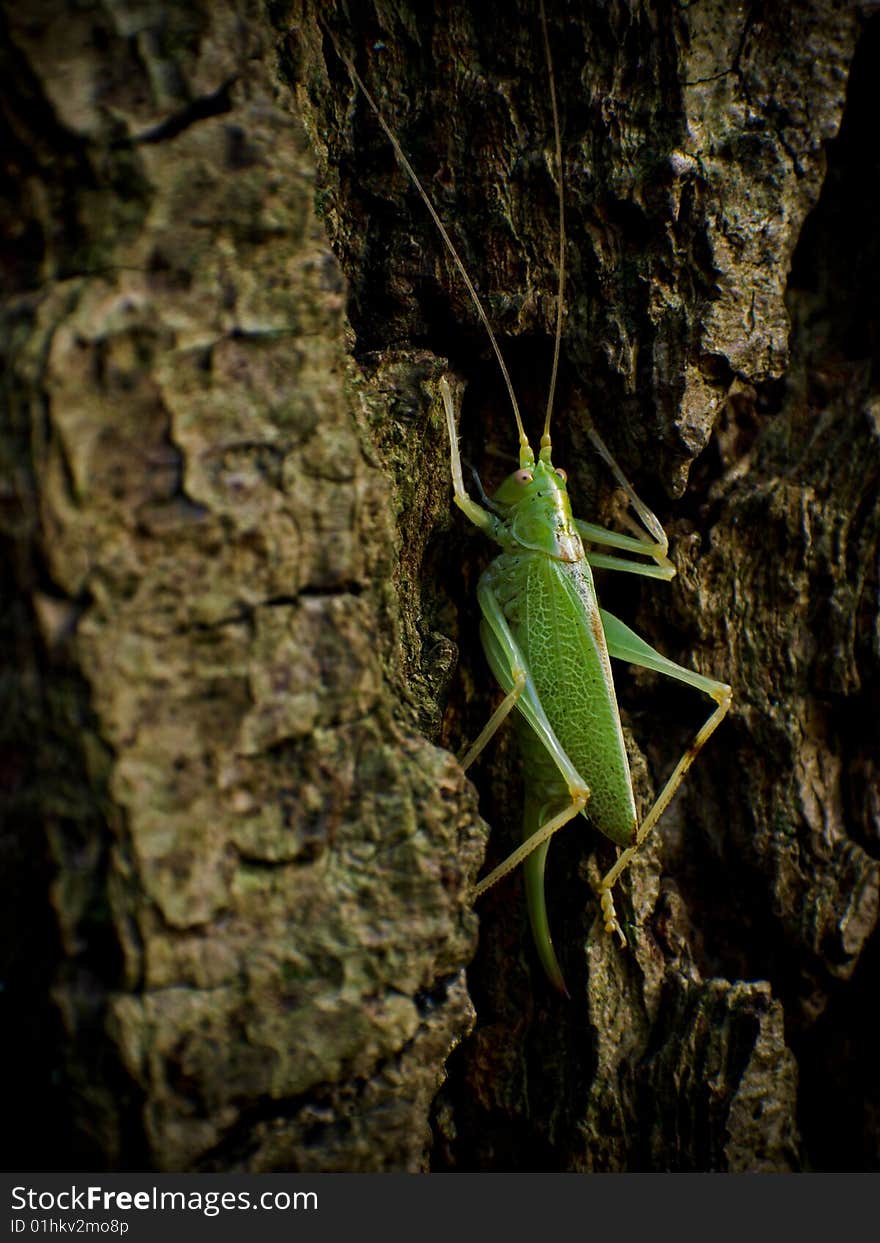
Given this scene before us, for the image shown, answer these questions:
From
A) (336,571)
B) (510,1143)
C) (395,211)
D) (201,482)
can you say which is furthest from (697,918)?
(395,211)

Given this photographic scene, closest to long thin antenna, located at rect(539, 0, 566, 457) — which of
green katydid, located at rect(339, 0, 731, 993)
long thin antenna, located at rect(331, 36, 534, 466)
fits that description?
green katydid, located at rect(339, 0, 731, 993)

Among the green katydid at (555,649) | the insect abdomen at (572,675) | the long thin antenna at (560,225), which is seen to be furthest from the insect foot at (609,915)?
the long thin antenna at (560,225)

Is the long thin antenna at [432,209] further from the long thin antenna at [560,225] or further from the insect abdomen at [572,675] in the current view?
the insect abdomen at [572,675]

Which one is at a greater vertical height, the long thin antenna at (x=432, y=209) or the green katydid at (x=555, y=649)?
the long thin antenna at (x=432, y=209)

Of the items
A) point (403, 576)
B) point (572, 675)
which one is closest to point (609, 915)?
point (572, 675)

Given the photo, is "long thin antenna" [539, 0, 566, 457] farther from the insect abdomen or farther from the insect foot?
the insect foot

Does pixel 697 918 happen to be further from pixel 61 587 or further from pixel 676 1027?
pixel 61 587

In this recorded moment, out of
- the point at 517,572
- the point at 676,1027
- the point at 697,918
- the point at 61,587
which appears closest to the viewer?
the point at 61,587
